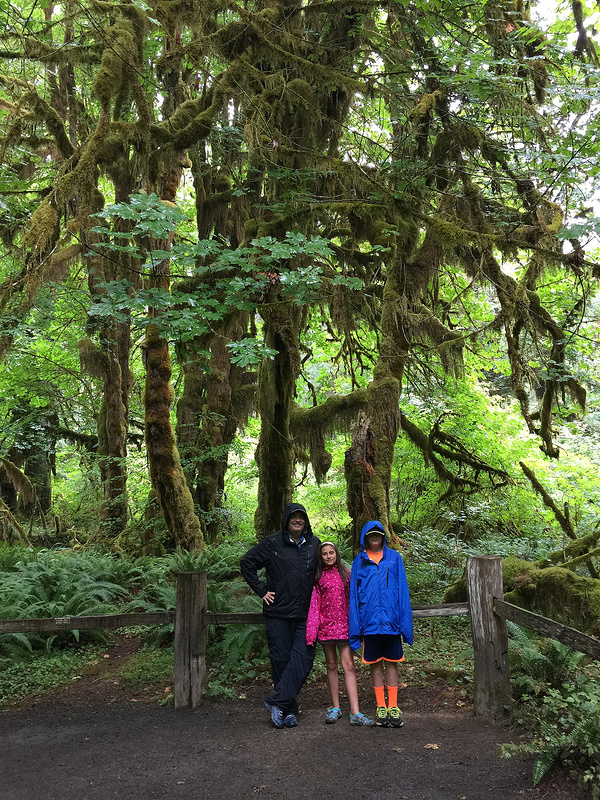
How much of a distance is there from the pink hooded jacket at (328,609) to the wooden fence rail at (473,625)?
25.1 inches

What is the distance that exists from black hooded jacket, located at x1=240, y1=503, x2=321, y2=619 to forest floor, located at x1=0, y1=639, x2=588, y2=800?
1.00 meters

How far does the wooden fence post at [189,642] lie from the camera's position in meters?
5.61

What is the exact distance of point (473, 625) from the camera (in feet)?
16.9

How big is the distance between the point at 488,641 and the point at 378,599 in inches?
42.0

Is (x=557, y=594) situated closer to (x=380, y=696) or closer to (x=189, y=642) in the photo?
(x=380, y=696)

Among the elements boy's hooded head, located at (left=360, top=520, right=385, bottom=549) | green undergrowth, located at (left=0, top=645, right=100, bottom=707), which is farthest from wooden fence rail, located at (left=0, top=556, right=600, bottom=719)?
green undergrowth, located at (left=0, top=645, right=100, bottom=707)

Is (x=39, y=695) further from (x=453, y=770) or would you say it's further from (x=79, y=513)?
(x=79, y=513)

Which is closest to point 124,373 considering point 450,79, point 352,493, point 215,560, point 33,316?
point 33,316

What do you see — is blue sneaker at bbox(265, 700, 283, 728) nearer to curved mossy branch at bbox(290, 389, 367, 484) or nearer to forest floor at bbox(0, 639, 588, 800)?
forest floor at bbox(0, 639, 588, 800)

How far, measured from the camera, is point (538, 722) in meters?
4.55

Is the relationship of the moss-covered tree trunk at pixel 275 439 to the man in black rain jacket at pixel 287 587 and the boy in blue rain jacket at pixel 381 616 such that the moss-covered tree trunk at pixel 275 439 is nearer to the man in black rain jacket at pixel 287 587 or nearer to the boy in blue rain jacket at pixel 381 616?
the man in black rain jacket at pixel 287 587

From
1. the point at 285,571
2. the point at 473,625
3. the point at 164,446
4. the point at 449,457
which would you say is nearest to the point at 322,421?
the point at 164,446

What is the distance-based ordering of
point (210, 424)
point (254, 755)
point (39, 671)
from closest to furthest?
point (254, 755) → point (39, 671) → point (210, 424)

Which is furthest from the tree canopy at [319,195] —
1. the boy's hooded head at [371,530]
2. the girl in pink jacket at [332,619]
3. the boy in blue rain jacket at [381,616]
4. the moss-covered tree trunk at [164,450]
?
the boy in blue rain jacket at [381,616]
